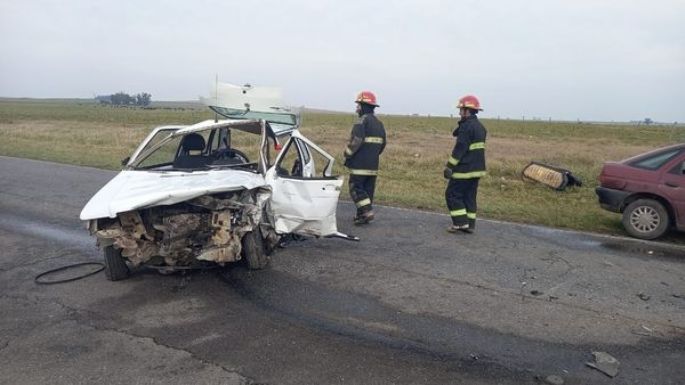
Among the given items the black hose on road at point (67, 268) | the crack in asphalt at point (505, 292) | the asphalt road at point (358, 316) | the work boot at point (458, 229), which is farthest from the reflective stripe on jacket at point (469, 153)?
the black hose on road at point (67, 268)

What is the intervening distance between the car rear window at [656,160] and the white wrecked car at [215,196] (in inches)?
194

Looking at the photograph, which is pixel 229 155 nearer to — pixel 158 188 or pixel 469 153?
pixel 158 188

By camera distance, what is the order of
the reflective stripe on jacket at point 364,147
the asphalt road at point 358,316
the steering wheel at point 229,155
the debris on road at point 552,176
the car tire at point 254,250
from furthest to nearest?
the debris on road at point 552,176
the reflective stripe on jacket at point 364,147
the steering wheel at point 229,155
the car tire at point 254,250
the asphalt road at point 358,316

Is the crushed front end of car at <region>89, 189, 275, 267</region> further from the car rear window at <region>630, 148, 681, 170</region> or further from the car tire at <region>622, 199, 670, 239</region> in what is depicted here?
the car rear window at <region>630, 148, 681, 170</region>

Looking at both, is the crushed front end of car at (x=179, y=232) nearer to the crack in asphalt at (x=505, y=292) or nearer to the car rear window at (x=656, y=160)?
the crack in asphalt at (x=505, y=292)

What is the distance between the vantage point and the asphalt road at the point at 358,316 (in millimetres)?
3592

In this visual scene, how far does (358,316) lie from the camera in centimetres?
452

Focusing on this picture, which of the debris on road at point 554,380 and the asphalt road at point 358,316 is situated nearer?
the debris on road at point 554,380

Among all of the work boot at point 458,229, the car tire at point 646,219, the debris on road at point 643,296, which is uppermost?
the car tire at point 646,219

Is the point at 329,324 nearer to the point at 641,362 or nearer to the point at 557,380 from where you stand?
the point at 557,380

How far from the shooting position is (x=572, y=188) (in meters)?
12.8

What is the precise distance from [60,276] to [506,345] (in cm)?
443

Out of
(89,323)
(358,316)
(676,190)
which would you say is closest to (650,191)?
(676,190)

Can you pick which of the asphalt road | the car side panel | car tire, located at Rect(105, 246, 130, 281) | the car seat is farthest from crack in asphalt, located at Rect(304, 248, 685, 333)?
the car side panel
